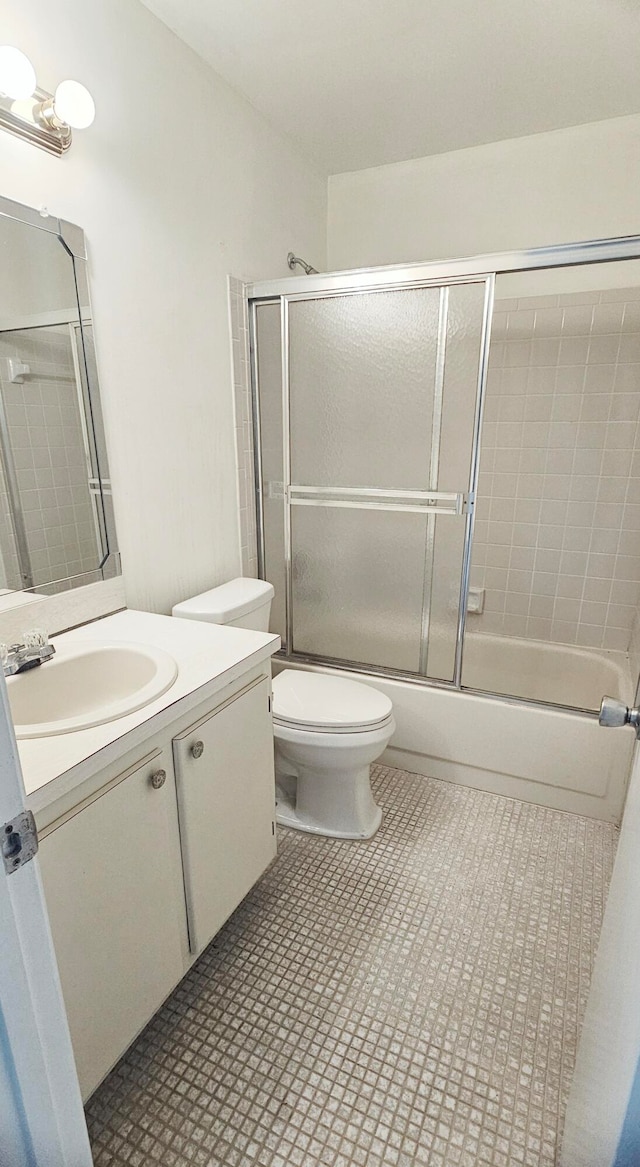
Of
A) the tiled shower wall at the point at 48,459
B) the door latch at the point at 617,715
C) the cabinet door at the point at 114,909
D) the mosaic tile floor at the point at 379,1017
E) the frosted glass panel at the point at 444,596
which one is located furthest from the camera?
the frosted glass panel at the point at 444,596

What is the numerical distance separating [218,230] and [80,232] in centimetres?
66

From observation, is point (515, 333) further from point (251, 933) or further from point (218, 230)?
point (251, 933)

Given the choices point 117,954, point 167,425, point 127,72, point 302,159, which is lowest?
point 117,954

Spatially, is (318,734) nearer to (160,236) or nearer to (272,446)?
(272,446)

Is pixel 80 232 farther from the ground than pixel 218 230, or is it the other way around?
pixel 218 230

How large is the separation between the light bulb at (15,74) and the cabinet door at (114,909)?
4.51ft

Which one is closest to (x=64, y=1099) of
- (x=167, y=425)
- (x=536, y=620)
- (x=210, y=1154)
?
(x=210, y=1154)

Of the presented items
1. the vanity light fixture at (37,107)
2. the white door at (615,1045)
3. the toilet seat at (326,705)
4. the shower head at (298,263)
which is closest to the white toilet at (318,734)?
the toilet seat at (326,705)

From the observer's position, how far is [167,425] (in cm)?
177

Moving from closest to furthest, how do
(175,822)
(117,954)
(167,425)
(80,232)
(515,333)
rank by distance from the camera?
(117,954) < (175,822) < (80,232) < (167,425) < (515,333)

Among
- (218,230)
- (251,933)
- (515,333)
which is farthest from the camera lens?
(515,333)

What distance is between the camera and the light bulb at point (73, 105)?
1203mm

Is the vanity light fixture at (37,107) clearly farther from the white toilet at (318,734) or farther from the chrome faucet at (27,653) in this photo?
the white toilet at (318,734)

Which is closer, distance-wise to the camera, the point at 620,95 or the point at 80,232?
the point at 80,232
